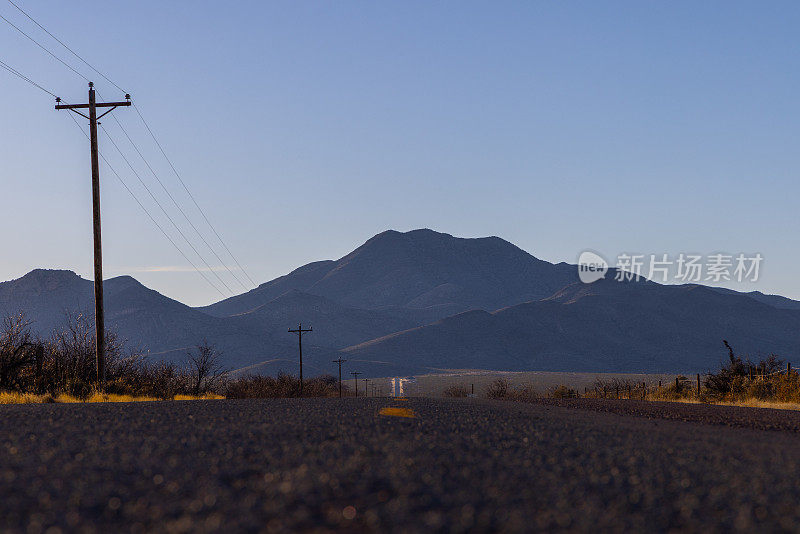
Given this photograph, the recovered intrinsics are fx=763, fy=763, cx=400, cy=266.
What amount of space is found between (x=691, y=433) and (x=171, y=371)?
914 inches

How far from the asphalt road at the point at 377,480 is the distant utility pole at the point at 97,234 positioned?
14504 millimetres

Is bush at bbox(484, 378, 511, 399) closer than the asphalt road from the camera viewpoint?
No

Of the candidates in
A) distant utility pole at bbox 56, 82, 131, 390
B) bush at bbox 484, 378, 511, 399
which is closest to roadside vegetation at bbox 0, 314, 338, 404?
distant utility pole at bbox 56, 82, 131, 390

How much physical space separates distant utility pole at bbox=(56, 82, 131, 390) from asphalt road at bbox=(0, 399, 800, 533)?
14.5 metres

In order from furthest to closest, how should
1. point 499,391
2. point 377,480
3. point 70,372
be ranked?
point 499,391, point 70,372, point 377,480

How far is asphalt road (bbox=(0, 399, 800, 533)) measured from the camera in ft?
12.1

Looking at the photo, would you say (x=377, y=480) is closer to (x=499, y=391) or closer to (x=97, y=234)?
(x=97, y=234)

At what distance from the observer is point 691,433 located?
9.48 metres

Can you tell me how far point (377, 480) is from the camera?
4598 mm

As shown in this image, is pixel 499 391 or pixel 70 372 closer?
pixel 70 372

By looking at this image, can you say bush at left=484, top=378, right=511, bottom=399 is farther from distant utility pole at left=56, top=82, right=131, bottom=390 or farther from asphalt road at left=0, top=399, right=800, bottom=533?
asphalt road at left=0, top=399, right=800, bottom=533

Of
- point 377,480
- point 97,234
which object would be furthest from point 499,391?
A: point 377,480

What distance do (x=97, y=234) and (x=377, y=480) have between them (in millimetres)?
20819

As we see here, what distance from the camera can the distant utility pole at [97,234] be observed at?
2194 cm
